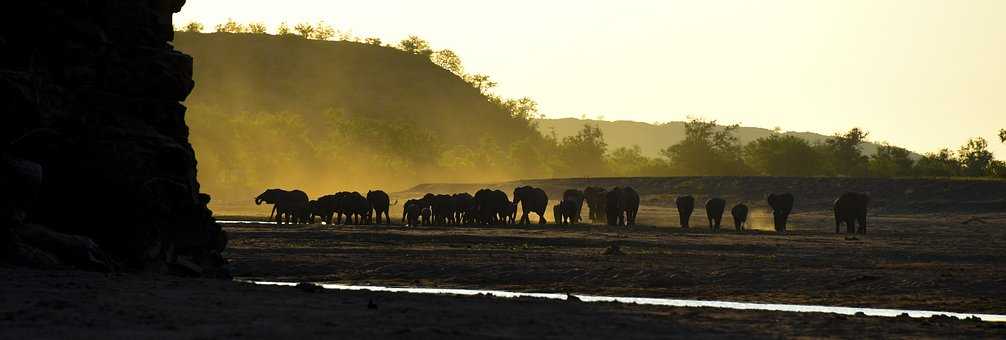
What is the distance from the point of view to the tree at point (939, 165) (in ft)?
399

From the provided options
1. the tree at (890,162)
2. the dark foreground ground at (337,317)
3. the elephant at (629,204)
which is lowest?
the dark foreground ground at (337,317)

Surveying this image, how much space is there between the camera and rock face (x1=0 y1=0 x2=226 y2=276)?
78.7 ft

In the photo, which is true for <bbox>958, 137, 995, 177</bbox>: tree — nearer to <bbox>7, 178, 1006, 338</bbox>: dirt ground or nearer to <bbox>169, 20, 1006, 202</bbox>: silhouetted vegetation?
<bbox>169, 20, 1006, 202</bbox>: silhouetted vegetation

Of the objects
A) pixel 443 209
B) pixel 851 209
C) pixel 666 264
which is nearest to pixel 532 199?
pixel 443 209

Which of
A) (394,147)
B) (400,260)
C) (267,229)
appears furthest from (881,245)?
(394,147)

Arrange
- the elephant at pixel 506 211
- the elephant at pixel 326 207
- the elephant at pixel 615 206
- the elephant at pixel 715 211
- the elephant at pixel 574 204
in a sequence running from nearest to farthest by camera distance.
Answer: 1. the elephant at pixel 715 211
2. the elephant at pixel 574 204
3. the elephant at pixel 326 207
4. the elephant at pixel 506 211
5. the elephant at pixel 615 206

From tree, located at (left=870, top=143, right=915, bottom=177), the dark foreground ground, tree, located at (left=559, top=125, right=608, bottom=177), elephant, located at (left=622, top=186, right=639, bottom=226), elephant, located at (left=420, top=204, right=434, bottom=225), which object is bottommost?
the dark foreground ground

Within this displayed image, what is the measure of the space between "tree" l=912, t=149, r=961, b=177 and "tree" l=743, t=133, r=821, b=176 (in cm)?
872

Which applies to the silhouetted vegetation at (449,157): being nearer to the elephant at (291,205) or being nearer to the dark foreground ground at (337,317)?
the elephant at (291,205)

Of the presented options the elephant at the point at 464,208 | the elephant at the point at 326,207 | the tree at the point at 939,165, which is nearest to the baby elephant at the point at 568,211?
the elephant at the point at 464,208

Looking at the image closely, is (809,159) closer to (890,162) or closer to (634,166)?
(890,162)

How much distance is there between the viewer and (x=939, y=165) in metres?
128

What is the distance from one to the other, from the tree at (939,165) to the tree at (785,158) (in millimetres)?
8722

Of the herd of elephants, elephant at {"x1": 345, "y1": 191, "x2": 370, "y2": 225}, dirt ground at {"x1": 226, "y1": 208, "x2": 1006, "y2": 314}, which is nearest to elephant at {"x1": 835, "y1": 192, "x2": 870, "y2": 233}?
the herd of elephants
